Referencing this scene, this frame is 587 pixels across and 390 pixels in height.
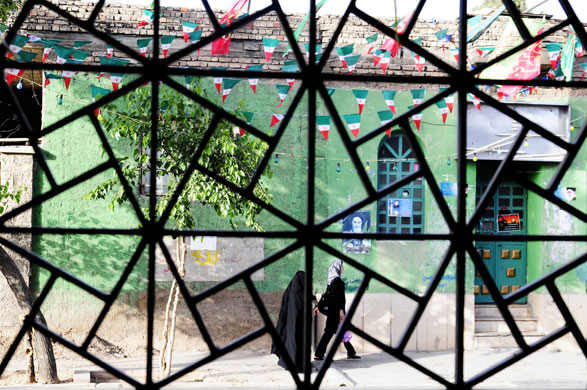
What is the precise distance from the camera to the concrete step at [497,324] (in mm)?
11227

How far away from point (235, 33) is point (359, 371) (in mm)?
5119

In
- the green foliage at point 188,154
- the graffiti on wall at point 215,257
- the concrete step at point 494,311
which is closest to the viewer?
the green foliage at point 188,154

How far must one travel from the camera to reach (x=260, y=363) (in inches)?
391

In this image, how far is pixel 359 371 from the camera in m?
9.52

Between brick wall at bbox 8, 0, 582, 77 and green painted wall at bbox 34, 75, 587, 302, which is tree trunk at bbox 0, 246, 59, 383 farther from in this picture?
brick wall at bbox 8, 0, 582, 77

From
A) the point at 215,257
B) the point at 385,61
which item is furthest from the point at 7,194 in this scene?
the point at 385,61

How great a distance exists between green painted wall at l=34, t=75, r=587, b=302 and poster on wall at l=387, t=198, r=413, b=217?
298mm

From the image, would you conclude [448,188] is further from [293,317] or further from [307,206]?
[307,206]

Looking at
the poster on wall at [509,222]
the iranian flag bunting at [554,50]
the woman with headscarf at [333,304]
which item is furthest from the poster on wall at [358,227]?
the iranian flag bunting at [554,50]

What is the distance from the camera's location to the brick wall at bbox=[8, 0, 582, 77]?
10.2m

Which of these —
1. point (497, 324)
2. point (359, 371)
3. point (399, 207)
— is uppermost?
point (399, 207)

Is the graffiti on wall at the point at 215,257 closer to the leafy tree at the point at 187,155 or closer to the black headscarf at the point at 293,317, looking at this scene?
the black headscarf at the point at 293,317

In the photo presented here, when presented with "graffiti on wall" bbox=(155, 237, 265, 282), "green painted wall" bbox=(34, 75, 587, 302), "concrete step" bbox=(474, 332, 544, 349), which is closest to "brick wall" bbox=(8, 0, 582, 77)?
"green painted wall" bbox=(34, 75, 587, 302)

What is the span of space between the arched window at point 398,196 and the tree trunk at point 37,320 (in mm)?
5078
